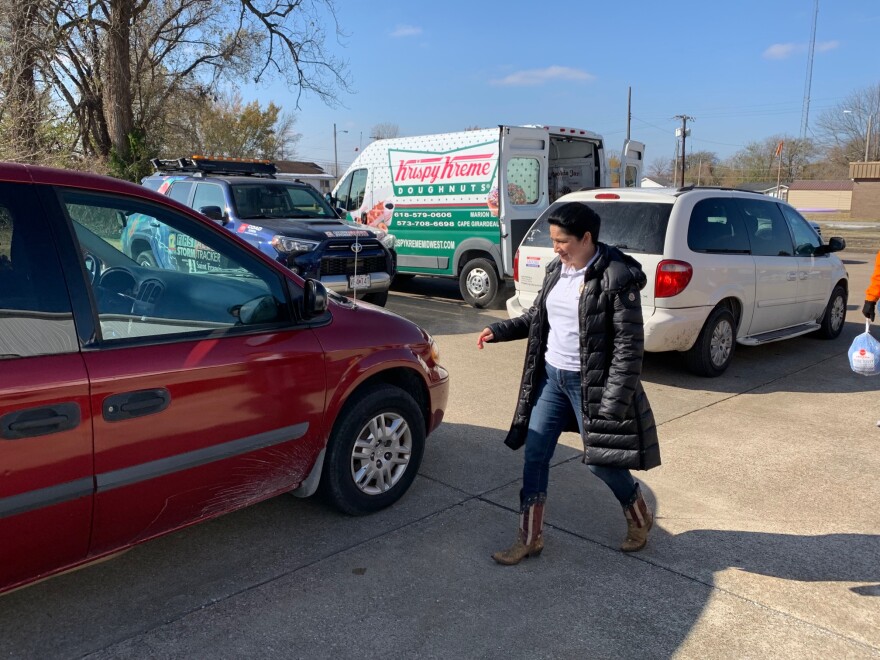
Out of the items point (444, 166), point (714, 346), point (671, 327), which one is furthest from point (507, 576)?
point (444, 166)

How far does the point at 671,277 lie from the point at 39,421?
5210 millimetres

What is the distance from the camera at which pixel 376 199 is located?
39.5 feet

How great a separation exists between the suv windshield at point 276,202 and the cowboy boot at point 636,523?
23.2 ft

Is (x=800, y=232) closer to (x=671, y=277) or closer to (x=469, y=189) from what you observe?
(x=671, y=277)

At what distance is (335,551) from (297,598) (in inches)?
17.2

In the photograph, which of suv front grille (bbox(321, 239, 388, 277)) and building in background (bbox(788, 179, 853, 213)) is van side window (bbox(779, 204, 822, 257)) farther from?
building in background (bbox(788, 179, 853, 213))

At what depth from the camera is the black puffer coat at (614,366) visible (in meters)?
3.07

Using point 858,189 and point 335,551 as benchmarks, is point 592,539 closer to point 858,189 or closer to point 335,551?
point 335,551

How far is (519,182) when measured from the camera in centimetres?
1046

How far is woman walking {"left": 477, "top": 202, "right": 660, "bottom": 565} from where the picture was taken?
3082 millimetres

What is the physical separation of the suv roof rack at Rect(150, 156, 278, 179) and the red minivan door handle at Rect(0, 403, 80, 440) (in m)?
8.36

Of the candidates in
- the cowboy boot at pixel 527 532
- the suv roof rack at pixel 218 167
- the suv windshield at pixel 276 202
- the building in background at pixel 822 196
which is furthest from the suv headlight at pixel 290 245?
the building in background at pixel 822 196

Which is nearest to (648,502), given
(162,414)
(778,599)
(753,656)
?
(778,599)

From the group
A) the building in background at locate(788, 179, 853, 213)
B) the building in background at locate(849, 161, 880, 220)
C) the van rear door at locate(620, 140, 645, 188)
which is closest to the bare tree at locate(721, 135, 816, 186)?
the building in background at locate(788, 179, 853, 213)
